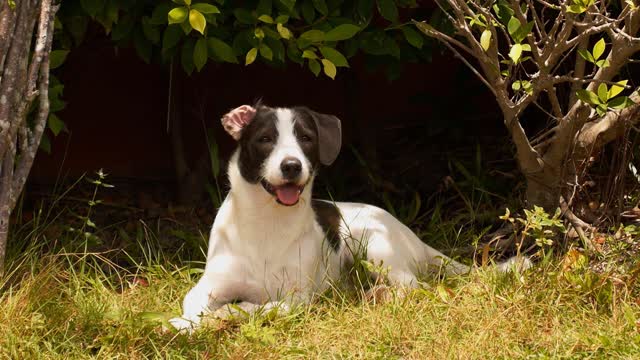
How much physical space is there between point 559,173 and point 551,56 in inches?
33.4

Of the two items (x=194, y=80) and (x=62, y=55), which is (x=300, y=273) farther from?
(x=194, y=80)

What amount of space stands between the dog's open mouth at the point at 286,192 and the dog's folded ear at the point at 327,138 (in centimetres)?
22

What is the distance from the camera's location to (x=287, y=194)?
4465 millimetres

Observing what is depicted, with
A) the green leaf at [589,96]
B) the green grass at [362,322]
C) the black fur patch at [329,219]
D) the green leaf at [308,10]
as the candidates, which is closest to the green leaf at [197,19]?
the green leaf at [308,10]

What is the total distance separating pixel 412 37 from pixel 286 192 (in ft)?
4.16

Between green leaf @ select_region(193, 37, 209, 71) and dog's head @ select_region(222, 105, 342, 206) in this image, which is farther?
green leaf @ select_region(193, 37, 209, 71)

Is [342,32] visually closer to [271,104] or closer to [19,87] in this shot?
[19,87]

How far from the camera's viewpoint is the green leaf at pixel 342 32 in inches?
190

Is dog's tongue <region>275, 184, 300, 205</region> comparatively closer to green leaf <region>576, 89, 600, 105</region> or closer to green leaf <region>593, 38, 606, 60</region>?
green leaf <region>576, 89, 600, 105</region>

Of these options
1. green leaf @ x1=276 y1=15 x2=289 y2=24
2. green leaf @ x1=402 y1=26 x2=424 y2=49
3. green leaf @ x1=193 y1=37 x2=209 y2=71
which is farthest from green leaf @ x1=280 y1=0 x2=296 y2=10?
green leaf @ x1=402 y1=26 x2=424 y2=49

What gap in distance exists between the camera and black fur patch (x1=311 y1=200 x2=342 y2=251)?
16.3 ft

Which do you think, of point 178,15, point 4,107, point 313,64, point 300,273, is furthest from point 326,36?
point 4,107

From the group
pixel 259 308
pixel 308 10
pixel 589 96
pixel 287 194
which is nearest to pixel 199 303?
pixel 259 308

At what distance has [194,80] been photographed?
6.51 metres
